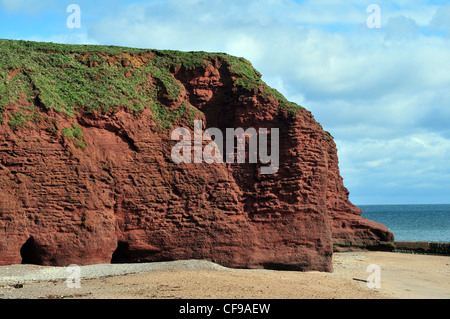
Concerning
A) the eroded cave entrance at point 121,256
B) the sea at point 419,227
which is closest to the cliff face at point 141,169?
the eroded cave entrance at point 121,256

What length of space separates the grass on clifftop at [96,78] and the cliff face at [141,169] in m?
0.04

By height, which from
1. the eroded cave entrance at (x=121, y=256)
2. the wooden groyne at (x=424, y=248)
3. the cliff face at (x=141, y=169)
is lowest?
the wooden groyne at (x=424, y=248)

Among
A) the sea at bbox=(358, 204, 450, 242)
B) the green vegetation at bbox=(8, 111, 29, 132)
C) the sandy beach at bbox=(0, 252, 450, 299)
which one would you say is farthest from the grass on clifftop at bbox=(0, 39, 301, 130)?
the sea at bbox=(358, 204, 450, 242)

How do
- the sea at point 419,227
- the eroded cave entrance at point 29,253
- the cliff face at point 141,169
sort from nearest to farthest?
the eroded cave entrance at point 29,253, the cliff face at point 141,169, the sea at point 419,227

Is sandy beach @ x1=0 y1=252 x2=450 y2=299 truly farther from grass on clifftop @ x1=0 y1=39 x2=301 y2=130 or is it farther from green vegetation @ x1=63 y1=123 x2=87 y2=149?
grass on clifftop @ x1=0 y1=39 x2=301 y2=130

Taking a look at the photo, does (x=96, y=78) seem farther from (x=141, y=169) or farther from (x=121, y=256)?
(x=121, y=256)

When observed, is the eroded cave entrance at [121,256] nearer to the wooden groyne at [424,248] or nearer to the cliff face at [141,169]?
the cliff face at [141,169]

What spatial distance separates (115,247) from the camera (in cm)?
1650

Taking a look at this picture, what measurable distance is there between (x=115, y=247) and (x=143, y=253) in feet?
3.20

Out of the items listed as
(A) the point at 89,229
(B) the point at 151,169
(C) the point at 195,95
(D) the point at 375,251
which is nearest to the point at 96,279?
(A) the point at 89,229

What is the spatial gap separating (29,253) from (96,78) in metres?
6.65

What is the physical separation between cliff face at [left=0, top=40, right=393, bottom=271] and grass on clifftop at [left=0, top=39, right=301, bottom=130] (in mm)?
43

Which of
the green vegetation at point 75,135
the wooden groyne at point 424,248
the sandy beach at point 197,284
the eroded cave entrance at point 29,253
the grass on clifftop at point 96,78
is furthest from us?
the wooden groyne at point 424,248

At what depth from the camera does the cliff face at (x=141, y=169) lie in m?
15.6
